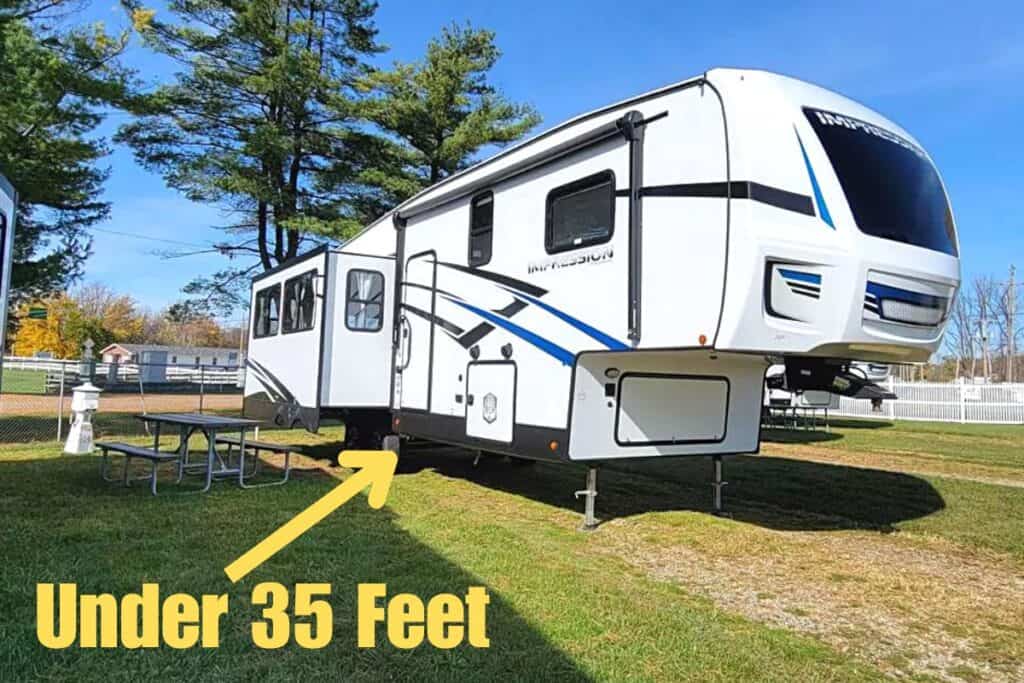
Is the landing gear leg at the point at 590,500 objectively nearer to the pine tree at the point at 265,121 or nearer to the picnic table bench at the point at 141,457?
the picnic table bench at the point at 141,457

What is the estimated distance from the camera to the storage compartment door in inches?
211

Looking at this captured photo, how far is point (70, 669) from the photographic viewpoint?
2.85 m

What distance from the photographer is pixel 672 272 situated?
453cm

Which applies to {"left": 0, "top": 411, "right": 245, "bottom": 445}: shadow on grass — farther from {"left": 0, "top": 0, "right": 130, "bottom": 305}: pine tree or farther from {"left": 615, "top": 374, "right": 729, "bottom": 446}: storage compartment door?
{"left": 615, "top": 374, "right": 729, "bottom": 446}: storage compartment door

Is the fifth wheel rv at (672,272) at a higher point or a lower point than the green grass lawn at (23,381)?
higher

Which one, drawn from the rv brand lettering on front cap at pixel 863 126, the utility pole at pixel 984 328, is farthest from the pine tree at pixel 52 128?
the utility pole at pixel 984 328

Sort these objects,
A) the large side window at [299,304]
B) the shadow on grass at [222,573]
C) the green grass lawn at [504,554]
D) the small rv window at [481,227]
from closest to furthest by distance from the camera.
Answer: the shadow on grass at [222,573] < the green grass lawn at [504,554] < the small rv window at [481,227] < the large side window at [299,304]

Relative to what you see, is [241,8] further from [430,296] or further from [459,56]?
[430,296]

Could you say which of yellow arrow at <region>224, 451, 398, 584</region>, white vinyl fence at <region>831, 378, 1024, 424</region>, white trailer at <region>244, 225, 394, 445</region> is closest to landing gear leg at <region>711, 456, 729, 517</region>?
yellow arrow at <region>224, 451, 398, 584</region>

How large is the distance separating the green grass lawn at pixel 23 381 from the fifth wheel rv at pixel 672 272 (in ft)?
71.1

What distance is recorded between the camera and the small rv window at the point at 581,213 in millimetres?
5023

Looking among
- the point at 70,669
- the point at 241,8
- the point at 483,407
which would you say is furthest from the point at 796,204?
the point at 241,8

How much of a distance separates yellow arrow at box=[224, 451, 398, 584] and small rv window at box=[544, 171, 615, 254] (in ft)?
9.50

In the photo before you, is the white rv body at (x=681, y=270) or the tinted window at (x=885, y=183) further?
the tinted window at (x=885, y=183)
